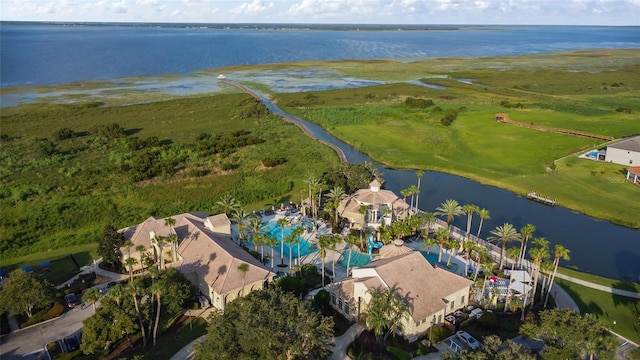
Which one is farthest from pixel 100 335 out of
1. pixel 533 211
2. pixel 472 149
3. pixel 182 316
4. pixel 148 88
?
pixel 148 88

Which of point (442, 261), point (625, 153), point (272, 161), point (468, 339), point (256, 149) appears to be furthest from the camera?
point (256, 149)

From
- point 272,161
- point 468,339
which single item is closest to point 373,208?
point 468,339

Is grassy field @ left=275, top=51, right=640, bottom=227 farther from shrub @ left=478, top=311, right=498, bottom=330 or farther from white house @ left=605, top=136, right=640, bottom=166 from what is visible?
shrub @ left=478, top=311, right=498, bottom=330

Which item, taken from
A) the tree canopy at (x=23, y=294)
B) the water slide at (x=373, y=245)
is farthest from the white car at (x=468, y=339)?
the tree canopy at (x=23, y=294)

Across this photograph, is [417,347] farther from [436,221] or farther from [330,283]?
[436,221]

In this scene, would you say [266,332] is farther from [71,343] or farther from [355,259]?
[355,259]

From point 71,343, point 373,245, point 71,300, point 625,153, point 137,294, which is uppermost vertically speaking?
point 625,153

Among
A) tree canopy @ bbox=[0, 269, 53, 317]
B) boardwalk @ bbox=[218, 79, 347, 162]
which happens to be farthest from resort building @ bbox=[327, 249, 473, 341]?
boardwalk @ bbox=[218, 79, 347, 162]
